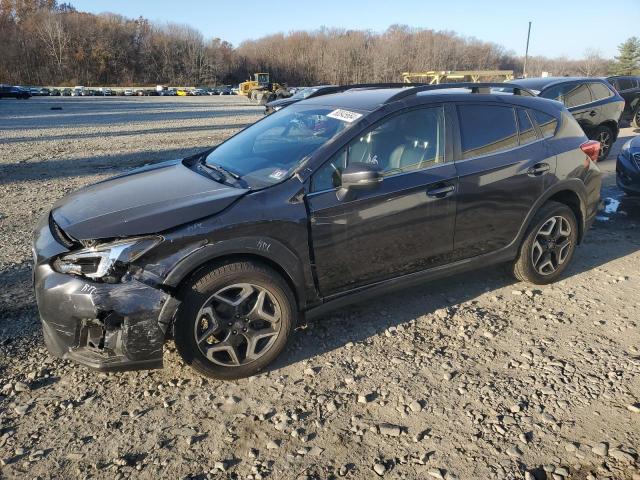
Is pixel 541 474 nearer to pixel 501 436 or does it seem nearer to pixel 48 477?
pixel 501 436

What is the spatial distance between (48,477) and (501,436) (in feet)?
7.67

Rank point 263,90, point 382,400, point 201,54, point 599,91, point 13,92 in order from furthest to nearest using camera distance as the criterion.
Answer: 1. point 201,54
2. point 13,92
3. point 263,90
4. point 599,91
5. point 382,400

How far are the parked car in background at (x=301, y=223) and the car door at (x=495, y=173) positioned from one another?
1 centimetres

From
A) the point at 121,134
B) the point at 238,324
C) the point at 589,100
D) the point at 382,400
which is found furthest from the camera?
the point at 121,134

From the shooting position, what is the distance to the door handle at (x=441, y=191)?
3631 millimetres

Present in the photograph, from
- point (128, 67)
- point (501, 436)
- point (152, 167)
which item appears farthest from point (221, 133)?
point (128, 67)

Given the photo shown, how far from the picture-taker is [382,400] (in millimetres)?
2961

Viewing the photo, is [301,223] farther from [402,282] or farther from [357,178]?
[402,282]

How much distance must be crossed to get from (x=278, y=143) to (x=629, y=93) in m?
16.6

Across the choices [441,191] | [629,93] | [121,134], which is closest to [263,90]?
[121,134]

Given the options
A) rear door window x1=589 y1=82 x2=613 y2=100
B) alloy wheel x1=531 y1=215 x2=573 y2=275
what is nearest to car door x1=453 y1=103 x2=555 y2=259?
alloy wheel x1=531 y1=215 x2=573 y2=275

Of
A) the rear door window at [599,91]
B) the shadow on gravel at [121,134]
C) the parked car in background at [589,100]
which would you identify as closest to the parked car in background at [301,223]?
the parked car in background at [589,100]

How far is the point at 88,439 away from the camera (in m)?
2.63

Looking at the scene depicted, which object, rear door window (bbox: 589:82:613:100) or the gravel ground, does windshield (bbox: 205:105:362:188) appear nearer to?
the gravel ground
